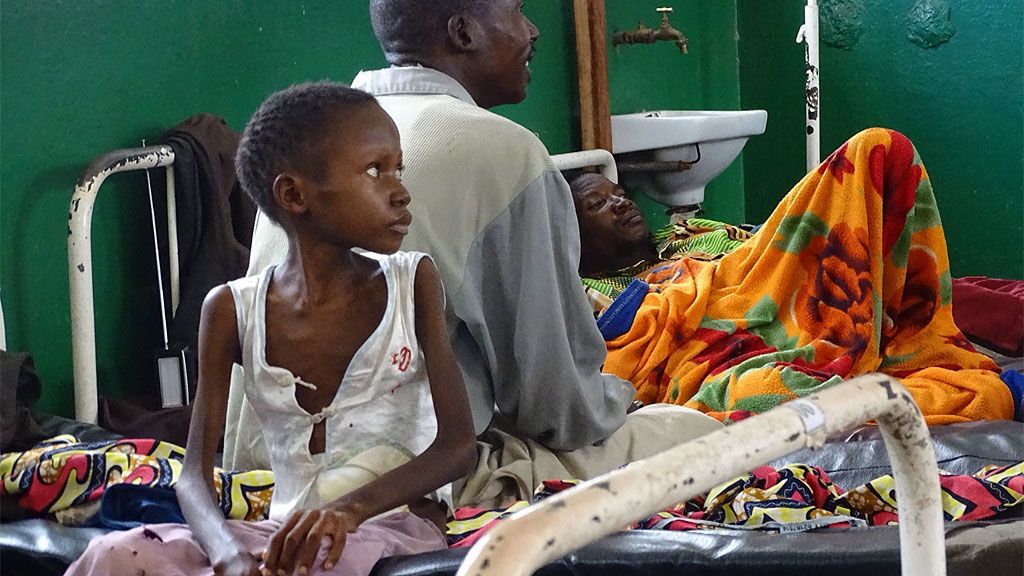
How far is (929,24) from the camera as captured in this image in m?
4.92

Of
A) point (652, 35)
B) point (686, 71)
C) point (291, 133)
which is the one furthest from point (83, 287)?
point (686, 71)

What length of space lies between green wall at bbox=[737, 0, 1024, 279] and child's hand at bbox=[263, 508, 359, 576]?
4228 mm

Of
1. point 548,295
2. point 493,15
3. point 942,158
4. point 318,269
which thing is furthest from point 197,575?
Result: point 942,158

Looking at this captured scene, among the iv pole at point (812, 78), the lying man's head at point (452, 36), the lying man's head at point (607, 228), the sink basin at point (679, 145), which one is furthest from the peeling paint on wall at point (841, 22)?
the lying man's head at point (452, 36)

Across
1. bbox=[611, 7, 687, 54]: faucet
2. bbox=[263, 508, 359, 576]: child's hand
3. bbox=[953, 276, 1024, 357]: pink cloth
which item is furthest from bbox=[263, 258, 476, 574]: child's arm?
bbox=[611, 7, 687, 54]: faucet

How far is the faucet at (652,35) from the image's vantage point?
15.0ft

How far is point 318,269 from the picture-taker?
1473 millimetres

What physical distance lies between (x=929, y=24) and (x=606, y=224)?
204cm

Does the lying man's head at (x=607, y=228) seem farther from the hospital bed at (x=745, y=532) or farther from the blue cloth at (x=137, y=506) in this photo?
the blue cloth at (x=137, y=506)

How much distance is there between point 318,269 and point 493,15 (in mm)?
746

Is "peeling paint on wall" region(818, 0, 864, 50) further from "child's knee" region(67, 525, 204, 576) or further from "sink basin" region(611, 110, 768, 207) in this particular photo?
"child's knee" region(67, 525, 204, 576)

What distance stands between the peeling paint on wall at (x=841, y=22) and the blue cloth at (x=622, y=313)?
2674 millimetres

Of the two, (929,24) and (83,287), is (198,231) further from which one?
(929,24)

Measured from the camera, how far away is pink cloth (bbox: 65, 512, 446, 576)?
1.30 m
